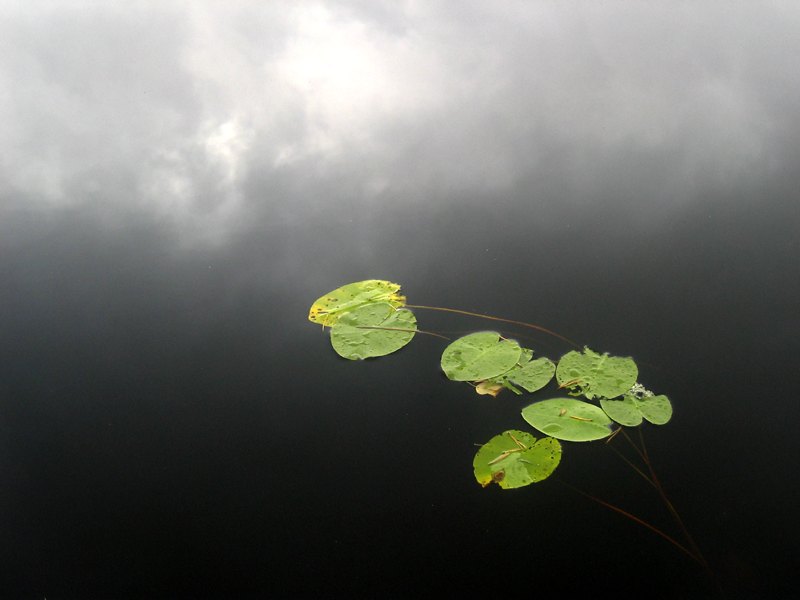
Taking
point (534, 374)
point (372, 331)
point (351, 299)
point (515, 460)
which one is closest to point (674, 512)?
point (515, 460)

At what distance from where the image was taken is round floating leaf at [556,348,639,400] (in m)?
2.33

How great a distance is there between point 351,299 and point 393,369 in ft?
1.44

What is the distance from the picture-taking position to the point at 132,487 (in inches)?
88.4

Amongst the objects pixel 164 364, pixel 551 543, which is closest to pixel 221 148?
pixel 164 364

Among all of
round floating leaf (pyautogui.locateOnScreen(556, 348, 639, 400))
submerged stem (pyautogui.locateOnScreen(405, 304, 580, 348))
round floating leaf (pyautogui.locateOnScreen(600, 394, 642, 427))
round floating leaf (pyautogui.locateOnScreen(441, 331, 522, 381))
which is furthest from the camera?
submerged stem (pyautogui.locateOnScreen(405, 304, 580, 348))

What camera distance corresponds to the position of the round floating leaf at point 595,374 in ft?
7.64

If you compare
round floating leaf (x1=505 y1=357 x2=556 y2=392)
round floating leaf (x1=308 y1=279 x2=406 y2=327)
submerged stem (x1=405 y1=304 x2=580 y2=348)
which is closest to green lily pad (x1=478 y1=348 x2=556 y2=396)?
round floating leaf (x1=505 y1=357 x2=556 y2=392)

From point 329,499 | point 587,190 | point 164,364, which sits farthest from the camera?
point 587,190

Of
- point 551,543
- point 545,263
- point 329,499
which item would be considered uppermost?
point 545,263

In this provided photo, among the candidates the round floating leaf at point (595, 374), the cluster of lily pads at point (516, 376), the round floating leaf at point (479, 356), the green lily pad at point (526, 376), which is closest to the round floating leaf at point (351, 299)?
the cluster of lily pads at point (516, 376)

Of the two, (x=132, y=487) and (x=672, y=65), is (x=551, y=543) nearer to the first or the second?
(x=132, y=487)

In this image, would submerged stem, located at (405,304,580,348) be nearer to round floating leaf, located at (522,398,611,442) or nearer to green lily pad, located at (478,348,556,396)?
green lily pad, located at (478,348,556,396)

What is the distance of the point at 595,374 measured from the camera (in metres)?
2.39

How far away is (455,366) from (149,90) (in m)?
3.07
